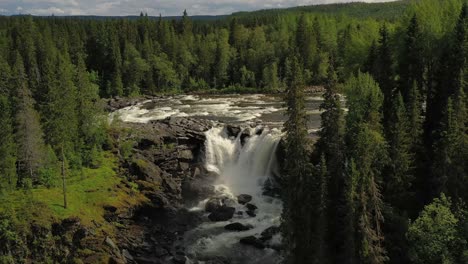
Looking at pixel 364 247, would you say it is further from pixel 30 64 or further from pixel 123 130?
pixel 30 64

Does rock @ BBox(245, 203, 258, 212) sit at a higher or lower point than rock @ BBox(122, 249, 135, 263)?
higher

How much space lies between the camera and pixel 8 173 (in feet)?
158

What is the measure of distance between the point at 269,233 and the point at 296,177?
12.7 metres

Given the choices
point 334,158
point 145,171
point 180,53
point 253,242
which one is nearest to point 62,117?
point 145,171

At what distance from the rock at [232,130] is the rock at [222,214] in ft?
58.5

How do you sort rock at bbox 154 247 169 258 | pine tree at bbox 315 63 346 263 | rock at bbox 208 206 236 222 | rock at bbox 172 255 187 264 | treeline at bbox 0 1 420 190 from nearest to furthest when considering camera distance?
pine tree at bbox 315 63 346 263, rock at bbox 172 255 187 264, rock at bbox 154 247 169 258, rock at bbox 208 206 236 222, treeline at bbox 0 1 420 190

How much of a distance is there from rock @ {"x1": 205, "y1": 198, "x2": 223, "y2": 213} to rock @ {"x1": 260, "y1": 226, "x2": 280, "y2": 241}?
27.8 feet

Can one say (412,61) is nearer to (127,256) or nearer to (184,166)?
(184,166)

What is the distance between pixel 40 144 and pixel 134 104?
52.8 meters

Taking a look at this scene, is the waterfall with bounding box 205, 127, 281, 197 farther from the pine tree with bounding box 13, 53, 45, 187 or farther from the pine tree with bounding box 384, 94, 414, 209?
the pine tree with bounding box 13, 53, 45, 187

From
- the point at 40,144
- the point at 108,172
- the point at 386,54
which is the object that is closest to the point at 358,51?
the point at 386,54

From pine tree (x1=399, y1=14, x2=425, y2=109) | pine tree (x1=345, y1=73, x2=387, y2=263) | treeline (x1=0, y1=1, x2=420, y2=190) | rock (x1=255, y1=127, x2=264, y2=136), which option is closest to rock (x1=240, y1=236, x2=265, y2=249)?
pine tree (x1=345, y1=73, x2=387, y2=263)

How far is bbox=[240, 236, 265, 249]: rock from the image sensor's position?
153 feet

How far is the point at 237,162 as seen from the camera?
68.4 m
